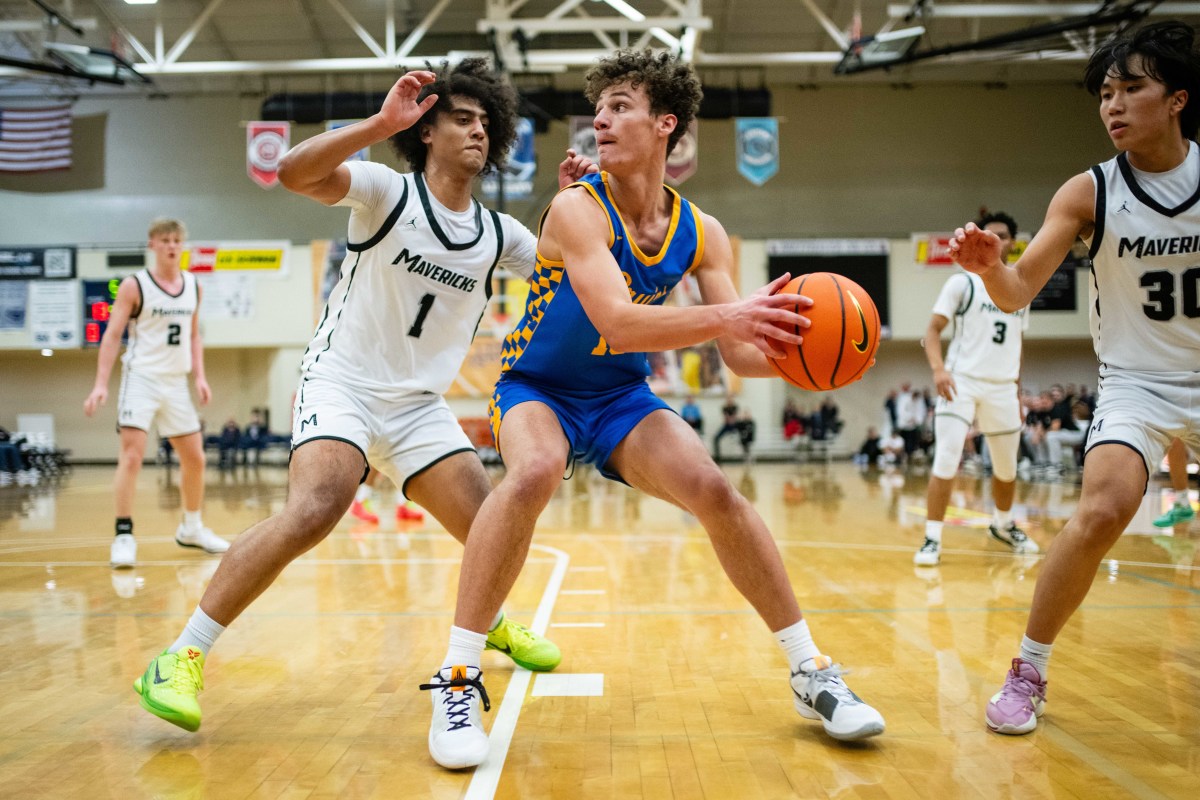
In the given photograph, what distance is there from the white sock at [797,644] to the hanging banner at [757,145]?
54.4ft

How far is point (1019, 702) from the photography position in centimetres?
291

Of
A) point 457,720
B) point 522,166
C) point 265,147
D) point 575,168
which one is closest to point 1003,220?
point 575,168

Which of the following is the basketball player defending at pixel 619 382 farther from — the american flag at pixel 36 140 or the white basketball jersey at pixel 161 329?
the american flag at pixel 36 140

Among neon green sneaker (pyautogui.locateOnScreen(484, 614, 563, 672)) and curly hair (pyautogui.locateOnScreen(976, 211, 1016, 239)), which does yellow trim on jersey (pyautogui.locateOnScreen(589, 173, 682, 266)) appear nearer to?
neon green sneaker (pyautogui.locateOnScreen(484, 614, 563, 672))

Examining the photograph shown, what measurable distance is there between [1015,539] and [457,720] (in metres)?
5.32

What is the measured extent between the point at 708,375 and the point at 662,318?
20.2m

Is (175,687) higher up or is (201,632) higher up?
(201,632)

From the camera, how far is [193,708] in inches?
113

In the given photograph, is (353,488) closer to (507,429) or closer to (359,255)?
(507,429)

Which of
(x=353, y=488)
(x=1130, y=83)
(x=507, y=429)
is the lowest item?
(x=353, y=488)

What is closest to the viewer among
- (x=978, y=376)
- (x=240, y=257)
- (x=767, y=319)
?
(x=767, y=319)

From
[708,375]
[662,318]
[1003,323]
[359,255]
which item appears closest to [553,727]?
[662,318]

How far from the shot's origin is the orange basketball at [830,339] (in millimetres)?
2621

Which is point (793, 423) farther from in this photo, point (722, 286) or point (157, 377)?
point (722, 286)
